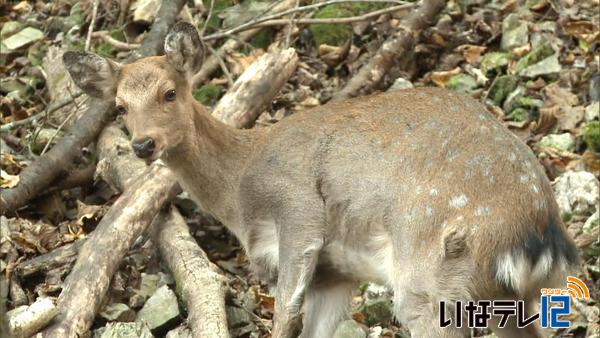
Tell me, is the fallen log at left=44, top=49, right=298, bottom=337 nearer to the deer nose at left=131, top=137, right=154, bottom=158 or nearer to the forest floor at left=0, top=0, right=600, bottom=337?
the forest floor at left=0, top=0, right=600, bottom=337

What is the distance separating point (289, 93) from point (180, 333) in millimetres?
3862

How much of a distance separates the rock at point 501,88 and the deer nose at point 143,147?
4462 millimetres

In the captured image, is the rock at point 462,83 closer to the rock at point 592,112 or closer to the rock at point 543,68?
the rock at point 543,68

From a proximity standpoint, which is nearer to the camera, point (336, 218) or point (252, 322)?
point (336, 218)

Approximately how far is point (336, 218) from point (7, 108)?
5.54 m

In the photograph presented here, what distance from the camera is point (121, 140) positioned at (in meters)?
10.2

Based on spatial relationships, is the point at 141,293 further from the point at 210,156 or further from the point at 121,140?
the point at 121,140

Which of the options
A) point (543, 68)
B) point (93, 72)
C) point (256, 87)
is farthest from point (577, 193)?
point (93, 72)

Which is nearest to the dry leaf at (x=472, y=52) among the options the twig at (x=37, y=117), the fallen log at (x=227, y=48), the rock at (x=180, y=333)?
the fallen log at (x=227, y=48)

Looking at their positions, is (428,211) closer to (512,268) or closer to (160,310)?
(512,268)

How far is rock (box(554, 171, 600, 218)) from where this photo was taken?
352 inches

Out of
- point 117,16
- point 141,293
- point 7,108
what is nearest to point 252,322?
point 141,293

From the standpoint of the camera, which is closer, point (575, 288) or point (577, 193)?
point (575, 288)

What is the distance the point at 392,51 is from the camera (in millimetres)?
10805
